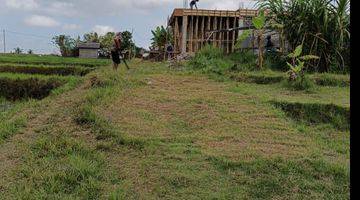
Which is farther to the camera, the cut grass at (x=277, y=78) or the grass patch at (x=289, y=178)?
the cut grass at (x=277, y=78)

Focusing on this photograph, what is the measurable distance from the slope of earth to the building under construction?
893 centimetres

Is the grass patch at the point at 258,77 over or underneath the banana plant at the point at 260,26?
underneath

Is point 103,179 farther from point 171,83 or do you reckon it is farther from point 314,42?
point 314,42

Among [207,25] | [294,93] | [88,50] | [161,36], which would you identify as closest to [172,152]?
[294,93]

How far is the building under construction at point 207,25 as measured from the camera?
54.2ft

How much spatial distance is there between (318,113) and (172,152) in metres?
2.93

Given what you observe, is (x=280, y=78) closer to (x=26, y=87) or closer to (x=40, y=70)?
(x=26, y=87)

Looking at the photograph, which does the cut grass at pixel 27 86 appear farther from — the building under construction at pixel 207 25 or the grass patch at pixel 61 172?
the grass patch at pixel 61 172

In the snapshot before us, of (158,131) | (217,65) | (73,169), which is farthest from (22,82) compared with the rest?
(73,169)

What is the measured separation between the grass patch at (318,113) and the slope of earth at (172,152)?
243 millimetres

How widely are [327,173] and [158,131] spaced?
233cm

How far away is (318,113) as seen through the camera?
7059 mm

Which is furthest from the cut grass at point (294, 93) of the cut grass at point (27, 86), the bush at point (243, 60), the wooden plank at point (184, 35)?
the wooden plank at point (184, 35)

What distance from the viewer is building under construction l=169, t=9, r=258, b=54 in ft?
54.2
